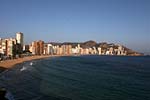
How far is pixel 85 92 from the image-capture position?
35531 mm

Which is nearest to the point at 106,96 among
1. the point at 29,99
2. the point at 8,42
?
the point at 29,99

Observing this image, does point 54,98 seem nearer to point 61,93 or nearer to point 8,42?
point 61,93

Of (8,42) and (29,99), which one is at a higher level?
(8,42)

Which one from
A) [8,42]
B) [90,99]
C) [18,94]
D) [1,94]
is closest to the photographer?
[1,94]

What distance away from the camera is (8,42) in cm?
16388

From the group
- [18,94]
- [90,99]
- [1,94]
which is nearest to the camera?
[1,94]

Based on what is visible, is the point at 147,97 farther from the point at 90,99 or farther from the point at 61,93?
the point at 61,93

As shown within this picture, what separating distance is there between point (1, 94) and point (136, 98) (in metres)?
16.8

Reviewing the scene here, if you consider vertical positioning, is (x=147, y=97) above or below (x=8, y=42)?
below


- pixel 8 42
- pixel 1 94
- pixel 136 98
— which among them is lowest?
pixel 136 98

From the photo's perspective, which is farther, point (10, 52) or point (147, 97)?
point (10, 52)

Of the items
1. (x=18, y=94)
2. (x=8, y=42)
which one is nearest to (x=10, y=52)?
(x=8, y=42)

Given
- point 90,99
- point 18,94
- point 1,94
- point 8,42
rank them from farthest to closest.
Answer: point 8,42 → point 18,94 → point 90,99 → point 1,94

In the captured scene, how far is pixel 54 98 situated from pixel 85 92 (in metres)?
5.70
